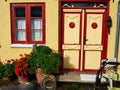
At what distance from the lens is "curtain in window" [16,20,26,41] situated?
9477 mm

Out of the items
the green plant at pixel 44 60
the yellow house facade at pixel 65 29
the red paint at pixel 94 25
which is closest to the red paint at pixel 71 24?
the yellow house facade at pixel 65 29

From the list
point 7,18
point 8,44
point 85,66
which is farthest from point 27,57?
point 85,66

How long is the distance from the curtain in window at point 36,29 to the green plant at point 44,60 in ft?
2.30

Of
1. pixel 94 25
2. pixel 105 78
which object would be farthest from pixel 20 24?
pixel 105 78

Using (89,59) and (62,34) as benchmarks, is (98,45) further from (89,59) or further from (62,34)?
(62,34)

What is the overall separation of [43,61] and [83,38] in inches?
75.8

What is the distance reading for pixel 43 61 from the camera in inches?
328

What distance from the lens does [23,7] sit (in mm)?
9297

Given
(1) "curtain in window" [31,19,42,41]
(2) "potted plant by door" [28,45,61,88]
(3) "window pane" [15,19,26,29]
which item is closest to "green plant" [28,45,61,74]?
(2) "potted plant by door" [28,45,61,88]

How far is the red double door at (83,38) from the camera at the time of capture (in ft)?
30.6

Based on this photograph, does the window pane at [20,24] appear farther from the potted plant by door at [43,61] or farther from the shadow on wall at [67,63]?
the shadow on wall at [67,63]

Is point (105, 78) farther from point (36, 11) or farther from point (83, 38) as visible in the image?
point (36, 11)

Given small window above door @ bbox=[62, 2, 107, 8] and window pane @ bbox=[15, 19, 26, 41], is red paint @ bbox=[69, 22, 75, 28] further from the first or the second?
window pane @ bbox=[15, 19, 26, 41]

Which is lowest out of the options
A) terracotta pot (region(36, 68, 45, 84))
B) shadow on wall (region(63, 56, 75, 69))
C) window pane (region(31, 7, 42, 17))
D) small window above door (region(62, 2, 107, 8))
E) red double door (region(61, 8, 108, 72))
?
terracotta pot (region(36, 68, 45, 84))
